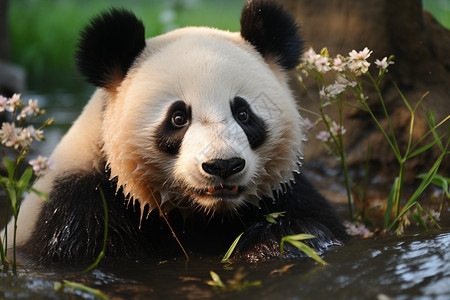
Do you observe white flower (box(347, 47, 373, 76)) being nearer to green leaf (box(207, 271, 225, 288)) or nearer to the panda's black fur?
the panda's black fur

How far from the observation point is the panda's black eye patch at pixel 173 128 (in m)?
3.13

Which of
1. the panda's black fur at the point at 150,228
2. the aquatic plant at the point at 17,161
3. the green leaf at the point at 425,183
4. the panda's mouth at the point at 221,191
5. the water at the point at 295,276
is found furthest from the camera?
the green leaf at the point at 425,183

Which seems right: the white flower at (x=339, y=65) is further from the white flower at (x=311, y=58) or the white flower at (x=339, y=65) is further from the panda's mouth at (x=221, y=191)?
the panda's mouth at (x=221, y=191)

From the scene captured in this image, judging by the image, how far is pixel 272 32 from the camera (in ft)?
11.6

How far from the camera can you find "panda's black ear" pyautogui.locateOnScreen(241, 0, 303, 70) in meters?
3.51

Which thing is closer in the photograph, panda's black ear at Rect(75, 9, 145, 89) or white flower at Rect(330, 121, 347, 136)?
panda's black ear at Rect(75, 9, 145, 89)

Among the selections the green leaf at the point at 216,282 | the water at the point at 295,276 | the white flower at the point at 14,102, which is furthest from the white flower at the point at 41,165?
the green leaf at the point at 216,282

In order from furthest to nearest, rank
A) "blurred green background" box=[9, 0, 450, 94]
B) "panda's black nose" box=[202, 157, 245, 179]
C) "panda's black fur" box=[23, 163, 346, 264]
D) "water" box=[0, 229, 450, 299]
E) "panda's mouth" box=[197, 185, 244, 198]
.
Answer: "blurred green background" box=[9, 0, 450, 94]
"panda's black fur" box=[23, 163, 346, 264]
"panda's mouth" box=[197, 185, 244, 198]
"panda's black nose" box=[202, 157, 245, 179]
"water" box=[0, 229, 450, 299]

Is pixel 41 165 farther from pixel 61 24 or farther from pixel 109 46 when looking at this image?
pixel 61 24

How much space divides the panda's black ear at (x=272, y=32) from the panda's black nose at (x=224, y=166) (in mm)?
931

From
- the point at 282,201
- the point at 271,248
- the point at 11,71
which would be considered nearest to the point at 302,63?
the point at 282,201

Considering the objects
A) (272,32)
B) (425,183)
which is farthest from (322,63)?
(425,183)

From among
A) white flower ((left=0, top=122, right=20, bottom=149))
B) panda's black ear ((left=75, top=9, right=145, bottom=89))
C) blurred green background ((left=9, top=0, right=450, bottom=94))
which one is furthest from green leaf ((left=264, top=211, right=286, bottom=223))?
blurred green background ((left=9, top=0, right=450, bottom=94))

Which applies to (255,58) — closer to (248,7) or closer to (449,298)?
(248,7)
